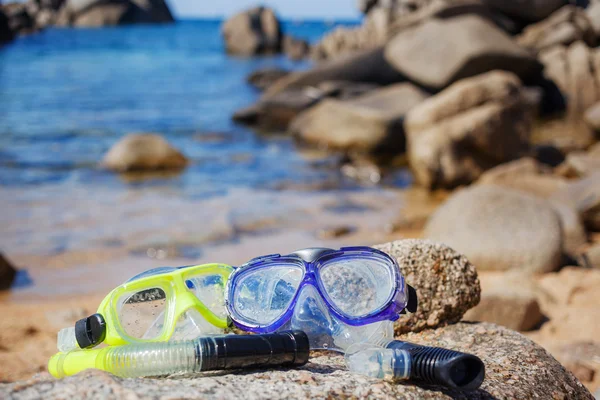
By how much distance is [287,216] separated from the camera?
8.59m

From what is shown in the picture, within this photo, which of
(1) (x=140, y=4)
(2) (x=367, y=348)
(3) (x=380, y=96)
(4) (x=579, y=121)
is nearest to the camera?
(2) (x=367, y=348)

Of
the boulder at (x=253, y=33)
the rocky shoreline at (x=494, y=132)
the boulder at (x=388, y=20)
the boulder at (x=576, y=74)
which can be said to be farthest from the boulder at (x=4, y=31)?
the boulder at (x=576, y=74)

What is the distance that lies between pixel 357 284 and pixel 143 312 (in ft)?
2.20

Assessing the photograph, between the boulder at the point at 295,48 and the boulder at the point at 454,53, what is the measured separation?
24.4m

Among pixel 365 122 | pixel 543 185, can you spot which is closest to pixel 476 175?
pixel 543 185

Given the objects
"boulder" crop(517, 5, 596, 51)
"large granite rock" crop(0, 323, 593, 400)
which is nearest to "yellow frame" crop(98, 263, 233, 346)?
"large granite rock" crop(0, 323, 593, 400)

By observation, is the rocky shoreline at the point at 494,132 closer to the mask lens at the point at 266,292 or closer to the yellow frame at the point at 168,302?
the mask lens at the point at 266,292

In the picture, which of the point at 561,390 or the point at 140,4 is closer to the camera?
the point at 561,390

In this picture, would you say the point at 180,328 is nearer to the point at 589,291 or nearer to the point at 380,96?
the point at 589,291

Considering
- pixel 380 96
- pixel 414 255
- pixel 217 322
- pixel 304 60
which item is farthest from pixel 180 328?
pixel 304 60

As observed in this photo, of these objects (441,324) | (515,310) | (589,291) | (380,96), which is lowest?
(380,96)

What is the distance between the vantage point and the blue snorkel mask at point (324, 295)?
1.98 m

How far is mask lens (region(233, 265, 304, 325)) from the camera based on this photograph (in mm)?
2008

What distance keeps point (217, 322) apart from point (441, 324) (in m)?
0.93
